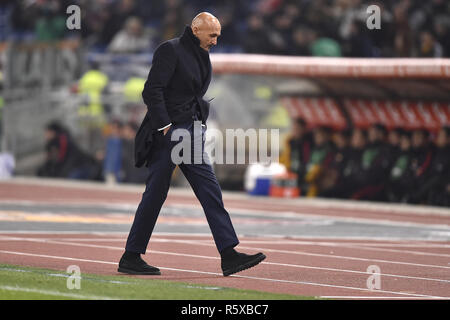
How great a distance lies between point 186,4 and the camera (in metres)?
30.9

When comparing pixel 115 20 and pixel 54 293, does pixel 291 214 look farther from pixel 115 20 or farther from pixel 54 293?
pixel 115 20

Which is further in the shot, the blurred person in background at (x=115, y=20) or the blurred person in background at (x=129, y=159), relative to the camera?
the blurred person in background at (x=115, y=20)

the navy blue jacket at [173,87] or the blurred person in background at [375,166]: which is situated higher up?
the navy blue jacket at [173,87]

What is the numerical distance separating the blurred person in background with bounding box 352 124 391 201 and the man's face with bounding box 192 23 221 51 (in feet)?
37.1

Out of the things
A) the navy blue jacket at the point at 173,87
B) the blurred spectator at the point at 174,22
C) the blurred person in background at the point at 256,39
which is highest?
the blurred spectator at the point at 174,22

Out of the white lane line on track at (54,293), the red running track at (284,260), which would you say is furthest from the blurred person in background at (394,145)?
the white lane line on track at (54,293)

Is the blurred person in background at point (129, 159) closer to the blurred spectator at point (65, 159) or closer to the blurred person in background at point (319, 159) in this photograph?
the blurred spectator at point (65, 159)

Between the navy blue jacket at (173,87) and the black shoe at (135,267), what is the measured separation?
842 mm

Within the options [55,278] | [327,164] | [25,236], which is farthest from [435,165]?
[55,278]

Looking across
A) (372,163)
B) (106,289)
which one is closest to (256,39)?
(372,163)

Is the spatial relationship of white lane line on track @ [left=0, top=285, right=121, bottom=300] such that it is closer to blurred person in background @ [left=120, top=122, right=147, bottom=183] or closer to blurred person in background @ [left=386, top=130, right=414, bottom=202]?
blurred person in background @ [left=386, top=130, right=414, bottom=202]

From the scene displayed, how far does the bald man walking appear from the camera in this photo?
10.8 meters

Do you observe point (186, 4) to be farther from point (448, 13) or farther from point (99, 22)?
point (448, 13)

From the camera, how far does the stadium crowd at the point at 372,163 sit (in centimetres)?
2111
